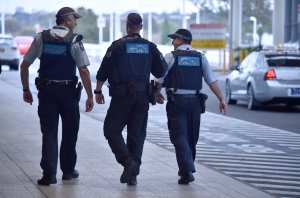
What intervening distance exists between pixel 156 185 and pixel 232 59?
38077 mm

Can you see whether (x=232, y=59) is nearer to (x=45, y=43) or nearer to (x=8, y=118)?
(x=8, y=118)

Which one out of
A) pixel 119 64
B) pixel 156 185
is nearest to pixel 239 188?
pixel 156 185

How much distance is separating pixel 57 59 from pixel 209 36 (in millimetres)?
38530

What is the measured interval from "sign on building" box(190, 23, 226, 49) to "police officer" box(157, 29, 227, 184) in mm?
37009

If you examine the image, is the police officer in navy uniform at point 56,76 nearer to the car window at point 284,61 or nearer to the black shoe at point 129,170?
the black shoe at point 129,170

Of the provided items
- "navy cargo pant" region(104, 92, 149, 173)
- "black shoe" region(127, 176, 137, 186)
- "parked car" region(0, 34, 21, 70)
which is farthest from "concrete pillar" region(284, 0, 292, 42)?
"black shoe" region(127, 176, 137, 186)

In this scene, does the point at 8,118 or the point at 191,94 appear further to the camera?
the point at 8,118

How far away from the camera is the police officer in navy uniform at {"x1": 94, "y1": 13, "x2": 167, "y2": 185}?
36.6ft

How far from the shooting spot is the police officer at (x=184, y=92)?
11.7 m

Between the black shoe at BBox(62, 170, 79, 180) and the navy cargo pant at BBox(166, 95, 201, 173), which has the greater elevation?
the navy cargo pant at BBox(166, 95, 201, 173)

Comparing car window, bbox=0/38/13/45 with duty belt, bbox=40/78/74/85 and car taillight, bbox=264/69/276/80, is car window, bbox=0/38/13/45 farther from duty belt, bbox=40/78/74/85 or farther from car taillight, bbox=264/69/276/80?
duty belt, bbox=40/78/74/85

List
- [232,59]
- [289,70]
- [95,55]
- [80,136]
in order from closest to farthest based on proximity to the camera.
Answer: [80,136] → [289,70] → [232,59] → [95,55]

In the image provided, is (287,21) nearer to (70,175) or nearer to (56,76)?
(70,175)

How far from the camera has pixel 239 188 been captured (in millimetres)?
11570
